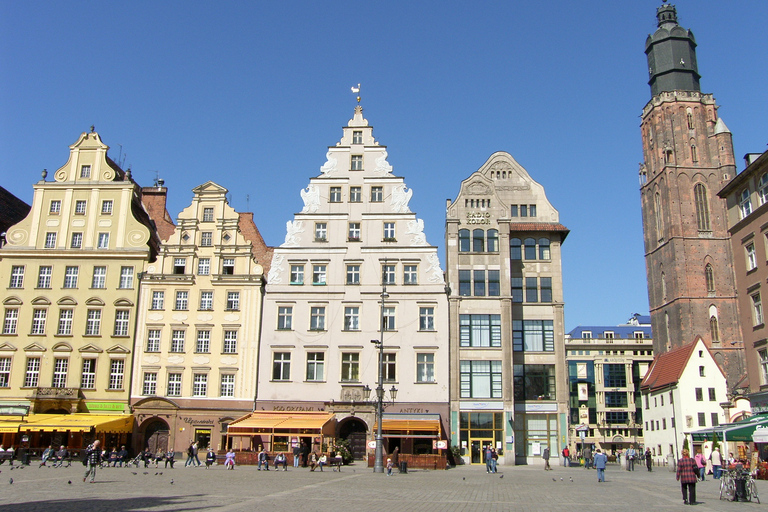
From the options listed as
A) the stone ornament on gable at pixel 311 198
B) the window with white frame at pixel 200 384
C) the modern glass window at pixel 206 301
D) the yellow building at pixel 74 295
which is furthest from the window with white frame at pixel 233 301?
the stone ornament on gable at pixel 311 198

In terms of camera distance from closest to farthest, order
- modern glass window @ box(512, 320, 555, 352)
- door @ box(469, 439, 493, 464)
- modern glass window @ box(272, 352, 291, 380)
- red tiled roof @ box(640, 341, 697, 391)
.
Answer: door @ box(469, 439, 493, 464) → modern glass window @ box(272, 352, 291, 380) → modern glass window @ box(512, 320, 555, 352) → red tiled roof @ box(640, 341, 697, 391)

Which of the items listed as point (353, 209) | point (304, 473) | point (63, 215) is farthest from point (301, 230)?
point (304, 473)

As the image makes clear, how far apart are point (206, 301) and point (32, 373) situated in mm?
12135

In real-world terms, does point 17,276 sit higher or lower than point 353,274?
lower

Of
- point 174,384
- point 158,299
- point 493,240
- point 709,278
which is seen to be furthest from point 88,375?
point 709,278

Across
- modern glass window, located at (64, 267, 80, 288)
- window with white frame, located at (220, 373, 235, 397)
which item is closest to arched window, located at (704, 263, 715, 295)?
window with white frame, located at (220, 373, 235, 397)

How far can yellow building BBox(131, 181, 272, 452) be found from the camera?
46.1 metres

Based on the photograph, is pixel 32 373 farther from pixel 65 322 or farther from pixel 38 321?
pixel 65 322

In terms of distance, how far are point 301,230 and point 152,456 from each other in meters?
17.5

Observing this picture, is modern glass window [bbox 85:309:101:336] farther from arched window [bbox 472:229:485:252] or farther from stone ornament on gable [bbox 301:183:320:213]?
arched window [bbox 472:229:485:252]

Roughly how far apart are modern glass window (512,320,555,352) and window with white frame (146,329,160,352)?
24031 mm

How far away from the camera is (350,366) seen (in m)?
46.7

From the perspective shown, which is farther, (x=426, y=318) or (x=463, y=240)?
(x=463, y=240)

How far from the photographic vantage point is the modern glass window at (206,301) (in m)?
48.2
